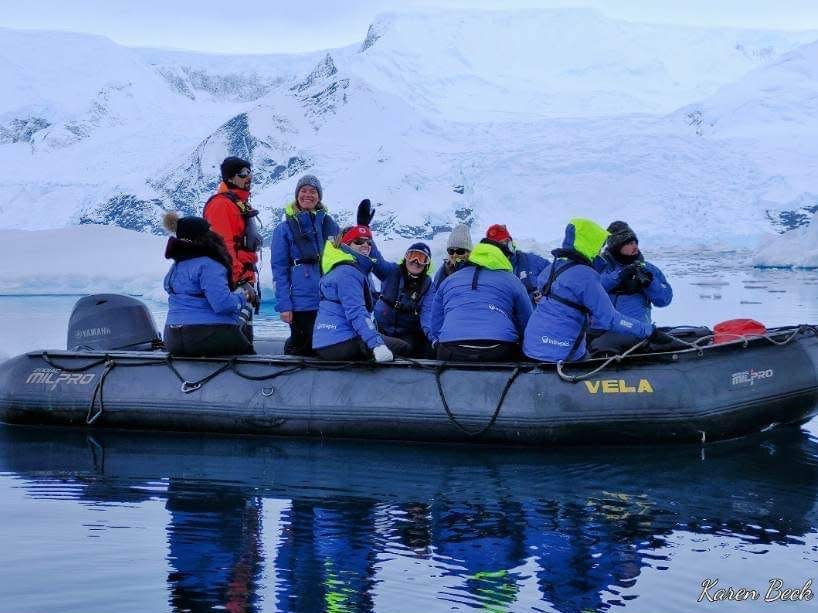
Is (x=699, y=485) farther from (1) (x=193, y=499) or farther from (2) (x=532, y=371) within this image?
(1) (x=193, y=499)

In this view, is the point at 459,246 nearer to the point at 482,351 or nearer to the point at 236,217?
the point at 482,351

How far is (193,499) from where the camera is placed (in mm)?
5863

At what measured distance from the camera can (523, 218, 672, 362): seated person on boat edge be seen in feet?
22.0

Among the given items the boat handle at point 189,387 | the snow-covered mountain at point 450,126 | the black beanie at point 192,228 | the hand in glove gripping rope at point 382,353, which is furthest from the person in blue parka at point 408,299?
the snow-covered mountain at point 450,126

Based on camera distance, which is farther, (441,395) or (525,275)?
(525,275)

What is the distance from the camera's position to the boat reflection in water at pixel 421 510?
438cm

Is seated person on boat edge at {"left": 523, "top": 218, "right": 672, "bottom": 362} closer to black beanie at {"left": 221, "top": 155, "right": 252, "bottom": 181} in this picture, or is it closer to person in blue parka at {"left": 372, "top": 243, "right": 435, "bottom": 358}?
person in blue parka at {"left": 372, "top": 243, "right": 435, "bottom": 358}

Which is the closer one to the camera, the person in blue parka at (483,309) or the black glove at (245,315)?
the person in blue parka at (483,309)

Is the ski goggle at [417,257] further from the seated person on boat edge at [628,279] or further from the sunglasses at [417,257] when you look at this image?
the seated person on boat edge at [628,279]

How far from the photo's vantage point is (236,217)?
7.83 metres

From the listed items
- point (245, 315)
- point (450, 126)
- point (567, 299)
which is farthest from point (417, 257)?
point (450, 126)

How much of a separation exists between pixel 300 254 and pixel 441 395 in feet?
5.24

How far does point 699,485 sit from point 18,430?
4.66 m

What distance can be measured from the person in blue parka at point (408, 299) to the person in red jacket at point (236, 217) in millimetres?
900
